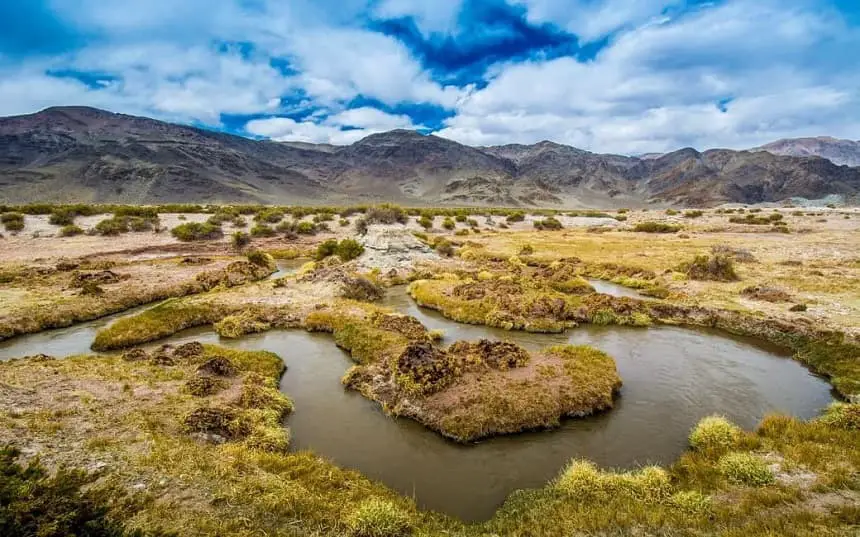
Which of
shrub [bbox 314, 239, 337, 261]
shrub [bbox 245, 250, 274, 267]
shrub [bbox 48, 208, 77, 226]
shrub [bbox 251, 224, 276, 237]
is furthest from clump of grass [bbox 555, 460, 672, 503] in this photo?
shrub [bbox 48, 208, 77, 226]

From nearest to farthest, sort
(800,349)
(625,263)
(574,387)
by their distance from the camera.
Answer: (574,387), (800,349), (625,263)

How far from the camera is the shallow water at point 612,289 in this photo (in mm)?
32656

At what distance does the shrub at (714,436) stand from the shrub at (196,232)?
61923mm

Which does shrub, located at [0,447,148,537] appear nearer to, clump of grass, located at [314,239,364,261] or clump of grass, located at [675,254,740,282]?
clump of grass, located at [314,239,364,261]

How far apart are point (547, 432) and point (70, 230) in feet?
214

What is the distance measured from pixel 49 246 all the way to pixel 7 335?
110 feet

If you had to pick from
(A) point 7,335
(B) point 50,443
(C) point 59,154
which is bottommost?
(A) point 7,335

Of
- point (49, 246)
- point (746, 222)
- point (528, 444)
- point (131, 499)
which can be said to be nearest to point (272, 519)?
point (131, 499)

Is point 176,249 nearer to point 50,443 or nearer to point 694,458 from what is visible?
point 50,443

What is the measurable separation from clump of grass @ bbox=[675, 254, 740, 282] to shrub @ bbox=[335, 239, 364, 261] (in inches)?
1217

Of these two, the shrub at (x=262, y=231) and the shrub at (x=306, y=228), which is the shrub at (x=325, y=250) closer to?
the shrub at (x=262, y=231)

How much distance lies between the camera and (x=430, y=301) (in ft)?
97.4

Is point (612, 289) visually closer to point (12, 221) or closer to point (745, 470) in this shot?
point (745, 470)

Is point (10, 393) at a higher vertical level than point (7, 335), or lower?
higher
